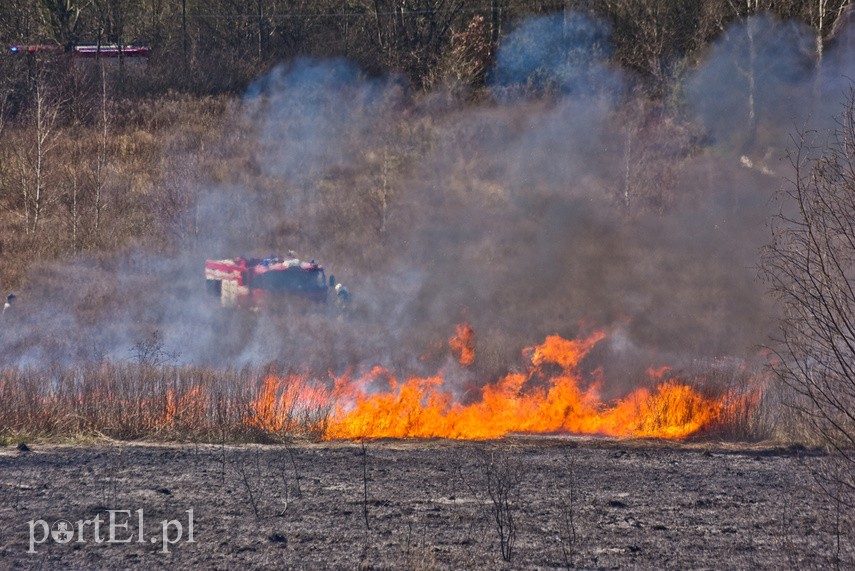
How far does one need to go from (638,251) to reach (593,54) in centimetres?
603

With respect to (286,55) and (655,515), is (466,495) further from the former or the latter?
(286,55)

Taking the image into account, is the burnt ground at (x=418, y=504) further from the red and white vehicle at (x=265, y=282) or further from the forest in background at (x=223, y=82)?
the forest in background at (x=223, y=82)

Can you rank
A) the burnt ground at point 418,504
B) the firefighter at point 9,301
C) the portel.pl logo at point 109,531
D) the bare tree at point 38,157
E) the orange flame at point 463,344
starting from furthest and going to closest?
1. the bare tree at point 38,157
2. the firefighter at point 9,301
3. the orange flame at point 463,344
4. the portel.pl logo at point 109,531
5. the burnt ground at point 418,504

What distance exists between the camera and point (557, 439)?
39.0ft

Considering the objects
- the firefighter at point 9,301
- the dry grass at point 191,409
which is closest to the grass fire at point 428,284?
the dry grass at point 191,409

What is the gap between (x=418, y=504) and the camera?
28.7 ft

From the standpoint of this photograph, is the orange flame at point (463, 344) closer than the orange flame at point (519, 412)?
No

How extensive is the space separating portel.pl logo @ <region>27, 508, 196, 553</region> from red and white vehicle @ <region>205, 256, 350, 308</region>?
10.4 metres

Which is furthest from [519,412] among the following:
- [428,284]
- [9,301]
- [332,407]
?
[9,301]

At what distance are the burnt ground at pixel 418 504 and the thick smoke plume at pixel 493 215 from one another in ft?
15.2

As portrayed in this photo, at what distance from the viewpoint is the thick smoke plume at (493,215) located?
1747 cm

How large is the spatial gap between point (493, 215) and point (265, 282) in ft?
24.6

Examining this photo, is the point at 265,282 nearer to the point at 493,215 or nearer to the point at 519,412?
the point at 493,215

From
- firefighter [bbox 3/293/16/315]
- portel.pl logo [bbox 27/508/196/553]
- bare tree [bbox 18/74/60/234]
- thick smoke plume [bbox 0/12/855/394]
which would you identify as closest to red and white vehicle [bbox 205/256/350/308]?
thick smoke plume [bbox 0/12/855/394]
